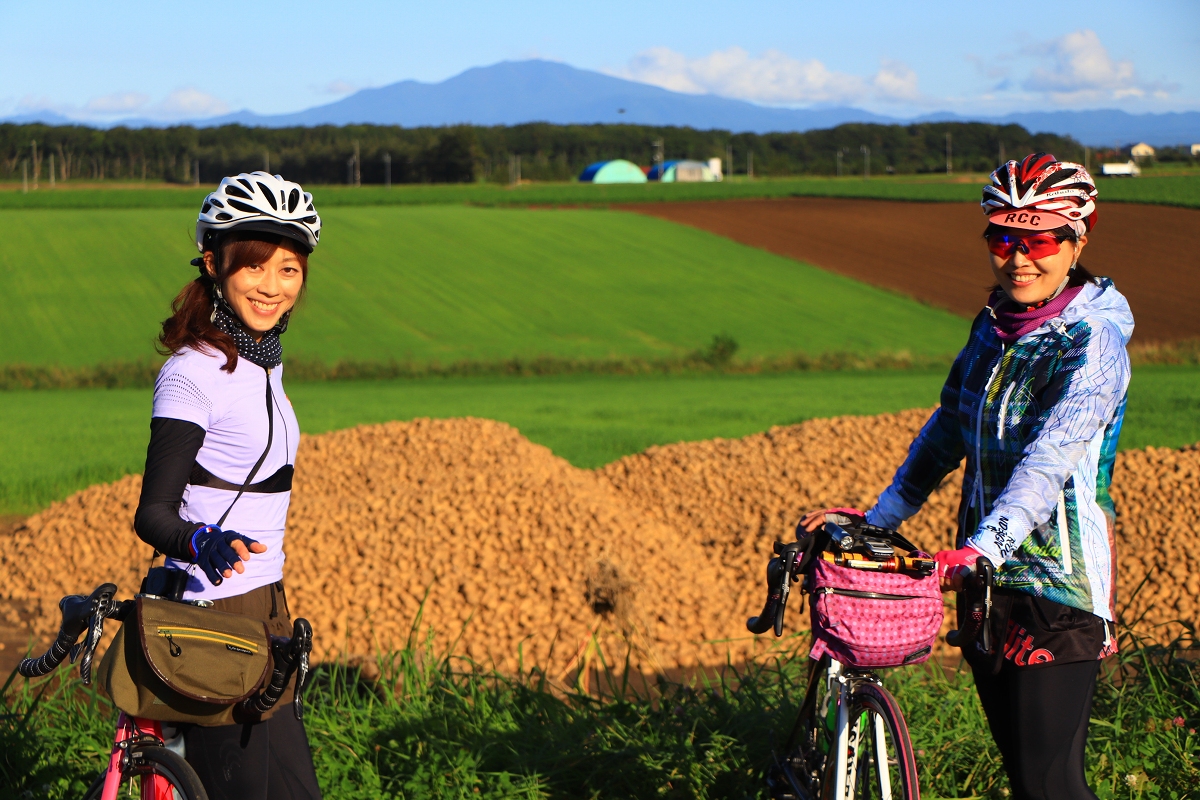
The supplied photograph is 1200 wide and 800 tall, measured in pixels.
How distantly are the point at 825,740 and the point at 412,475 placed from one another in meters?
6.25

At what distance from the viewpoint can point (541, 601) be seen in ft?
24.0

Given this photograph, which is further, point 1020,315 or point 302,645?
point 1020,315

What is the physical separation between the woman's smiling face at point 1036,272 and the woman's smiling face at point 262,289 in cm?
189

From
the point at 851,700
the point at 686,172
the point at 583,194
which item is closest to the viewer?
the point at 851,700

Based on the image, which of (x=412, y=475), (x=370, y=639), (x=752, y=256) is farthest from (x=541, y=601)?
(x=752, y=256)

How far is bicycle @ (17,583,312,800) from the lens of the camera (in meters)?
2.66

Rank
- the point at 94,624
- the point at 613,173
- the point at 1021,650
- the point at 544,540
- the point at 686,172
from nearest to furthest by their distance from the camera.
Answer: the point at 94,624 < the point at 1021,650 < the point at 544,540 < the point at 613,173 < the point at 686,172

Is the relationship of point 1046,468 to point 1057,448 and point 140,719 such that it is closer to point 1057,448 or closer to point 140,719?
point 1057,448

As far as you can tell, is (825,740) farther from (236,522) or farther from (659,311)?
(659,311)

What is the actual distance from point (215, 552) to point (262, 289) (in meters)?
0.83

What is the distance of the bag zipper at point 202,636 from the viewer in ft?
8.64

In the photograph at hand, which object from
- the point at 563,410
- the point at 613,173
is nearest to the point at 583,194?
the point at 613,173

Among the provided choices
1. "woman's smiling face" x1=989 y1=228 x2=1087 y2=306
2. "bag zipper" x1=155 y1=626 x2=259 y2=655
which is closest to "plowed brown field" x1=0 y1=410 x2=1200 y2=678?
"woman's smiling face" x1=989 y1=228 x2=1087 y2=306

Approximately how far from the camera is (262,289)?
3.03m
